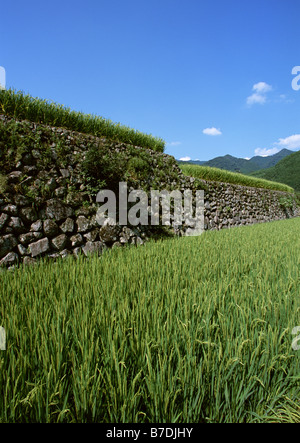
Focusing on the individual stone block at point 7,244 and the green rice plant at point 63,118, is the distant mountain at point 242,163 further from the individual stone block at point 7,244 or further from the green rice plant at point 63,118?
the individual stone block at point 7,244

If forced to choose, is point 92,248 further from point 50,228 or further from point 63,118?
point 63,118

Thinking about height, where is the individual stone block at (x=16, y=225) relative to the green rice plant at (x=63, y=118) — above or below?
below


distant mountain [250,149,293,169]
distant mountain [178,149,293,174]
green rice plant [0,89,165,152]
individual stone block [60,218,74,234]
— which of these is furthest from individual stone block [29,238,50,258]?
distant mountain [250,149,293,169]

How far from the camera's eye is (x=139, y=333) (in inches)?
57.6

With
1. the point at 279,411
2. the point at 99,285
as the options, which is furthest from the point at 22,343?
the point at 279,411

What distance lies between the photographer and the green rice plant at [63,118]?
4.81 meters

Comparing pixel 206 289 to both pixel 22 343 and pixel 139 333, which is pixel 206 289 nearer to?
pixel 139 333

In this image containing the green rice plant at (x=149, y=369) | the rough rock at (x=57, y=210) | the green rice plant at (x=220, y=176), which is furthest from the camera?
the green rice plant at (x=220, y=176)

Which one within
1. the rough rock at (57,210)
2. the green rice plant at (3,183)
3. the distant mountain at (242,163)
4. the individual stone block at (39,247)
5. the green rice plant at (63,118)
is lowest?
the individual stone block at (39,247)

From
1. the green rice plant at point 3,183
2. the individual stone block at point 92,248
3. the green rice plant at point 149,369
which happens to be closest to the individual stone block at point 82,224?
the individual stone block at point 92,248

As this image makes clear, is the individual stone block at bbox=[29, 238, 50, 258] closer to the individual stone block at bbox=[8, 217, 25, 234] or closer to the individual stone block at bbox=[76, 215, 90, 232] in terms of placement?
the individual stone block at bbox=[8, 217, 25, 234]

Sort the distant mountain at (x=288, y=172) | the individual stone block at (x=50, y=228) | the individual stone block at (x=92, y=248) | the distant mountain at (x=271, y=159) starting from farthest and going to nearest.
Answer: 1. the distant mountain at (x=271, y=159)
2. the distant mountain at (x=288, y=172)
3. the individual stone block at (x=92, y=248)
4. the individual stone block at (x=50, y=228)

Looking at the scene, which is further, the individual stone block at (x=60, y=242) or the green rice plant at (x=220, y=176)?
the green rice plant at (x=220, y=176)

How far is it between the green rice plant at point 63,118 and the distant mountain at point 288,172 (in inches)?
1431
